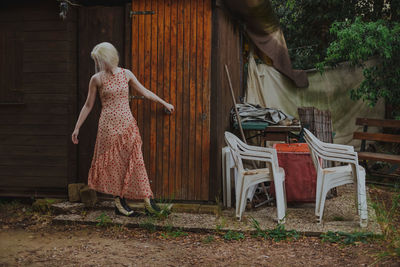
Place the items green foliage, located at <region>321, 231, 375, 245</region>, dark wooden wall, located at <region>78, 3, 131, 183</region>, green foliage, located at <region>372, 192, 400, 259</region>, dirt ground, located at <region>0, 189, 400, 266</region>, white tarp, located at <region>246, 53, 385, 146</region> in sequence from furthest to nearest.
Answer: white tarp, located at <region>246, 53, 385, 146</region> → dark wooden wall, located at <region>78, 3, 131, 183</region> → green foliage, located at <region>321, 231, 375, 245</region> → dirt ground, located at <region>0, 189, 400, 266</region> → green foliage, located at <region>372, 192, 400, 259</region>

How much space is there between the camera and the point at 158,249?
4.35 metres

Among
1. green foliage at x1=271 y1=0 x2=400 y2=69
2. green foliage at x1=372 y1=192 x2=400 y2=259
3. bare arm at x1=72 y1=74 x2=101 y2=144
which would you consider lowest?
green foliage at x1=372 y1=192 x2=400 y2=259

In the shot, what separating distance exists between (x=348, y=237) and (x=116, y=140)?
2.66 metres

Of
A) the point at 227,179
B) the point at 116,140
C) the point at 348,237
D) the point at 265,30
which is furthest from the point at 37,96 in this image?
the point at 348,237

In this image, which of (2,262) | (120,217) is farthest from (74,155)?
(2,262)

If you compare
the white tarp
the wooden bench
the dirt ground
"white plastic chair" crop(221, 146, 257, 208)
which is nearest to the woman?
the dirt ground

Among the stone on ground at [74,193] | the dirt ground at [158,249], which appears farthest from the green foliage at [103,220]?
the stone on ground at [74,193]

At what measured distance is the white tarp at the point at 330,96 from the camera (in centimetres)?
996

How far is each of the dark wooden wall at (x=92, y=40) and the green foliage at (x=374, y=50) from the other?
4.22 m

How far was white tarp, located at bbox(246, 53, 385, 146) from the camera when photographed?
392 inches

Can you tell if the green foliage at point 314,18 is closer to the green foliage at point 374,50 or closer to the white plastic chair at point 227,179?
the green foliage at point 374,50

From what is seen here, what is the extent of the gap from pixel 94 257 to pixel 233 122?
3.31 m

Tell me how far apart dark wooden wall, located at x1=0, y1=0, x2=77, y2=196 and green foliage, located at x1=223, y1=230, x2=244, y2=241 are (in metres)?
2.45

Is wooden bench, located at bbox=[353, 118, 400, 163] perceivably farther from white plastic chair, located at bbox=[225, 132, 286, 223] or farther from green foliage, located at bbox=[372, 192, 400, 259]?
white plastic chair, located at bbox=[225, 132, 286, 223]
